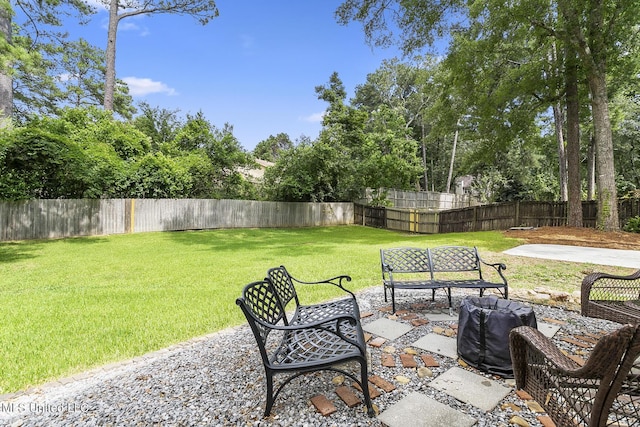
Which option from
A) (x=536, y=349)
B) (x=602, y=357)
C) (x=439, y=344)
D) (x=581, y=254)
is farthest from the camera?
(x=581, y=254)

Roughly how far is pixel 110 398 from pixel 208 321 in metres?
1.55

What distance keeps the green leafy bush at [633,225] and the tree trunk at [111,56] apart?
23.0 metres

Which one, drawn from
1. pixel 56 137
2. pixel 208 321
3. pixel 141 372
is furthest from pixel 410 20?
pixel 56 137

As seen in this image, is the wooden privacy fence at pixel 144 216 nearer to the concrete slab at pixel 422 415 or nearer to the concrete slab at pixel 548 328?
the concrete slab at pixel 422 415

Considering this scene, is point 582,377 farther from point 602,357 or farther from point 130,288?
point 130,288

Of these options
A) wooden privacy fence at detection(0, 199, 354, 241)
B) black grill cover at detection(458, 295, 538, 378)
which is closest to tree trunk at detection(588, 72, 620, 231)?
black grill cover at detection(458, 295, 538, 378)

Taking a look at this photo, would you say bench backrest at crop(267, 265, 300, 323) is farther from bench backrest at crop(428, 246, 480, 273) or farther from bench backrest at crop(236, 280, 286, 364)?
bench backrest at crop(428, 246, 480, 273)

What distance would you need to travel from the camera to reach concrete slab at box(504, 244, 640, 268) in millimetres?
6609

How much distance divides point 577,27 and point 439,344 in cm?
Result: 1179

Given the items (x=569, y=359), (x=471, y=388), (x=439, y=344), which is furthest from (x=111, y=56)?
(x=569, y=359)

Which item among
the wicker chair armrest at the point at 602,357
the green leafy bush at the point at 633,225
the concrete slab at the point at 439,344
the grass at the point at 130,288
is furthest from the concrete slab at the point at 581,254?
the wicker chair armrest at the point at 602,357

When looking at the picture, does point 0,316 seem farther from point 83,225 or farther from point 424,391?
point 83,225

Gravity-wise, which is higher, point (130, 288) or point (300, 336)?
point (300, 336)

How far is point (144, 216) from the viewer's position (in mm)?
13922
